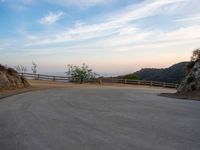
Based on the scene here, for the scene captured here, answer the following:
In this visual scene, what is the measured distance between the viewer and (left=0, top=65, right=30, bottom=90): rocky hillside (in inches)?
1204

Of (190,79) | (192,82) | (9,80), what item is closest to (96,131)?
(192,82)

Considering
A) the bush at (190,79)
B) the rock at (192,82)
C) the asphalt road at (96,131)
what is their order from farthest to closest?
1. the bush at (190,79)
2. the rock at (192,82)
3. the asphalt road at (96,131)

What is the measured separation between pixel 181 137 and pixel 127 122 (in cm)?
273

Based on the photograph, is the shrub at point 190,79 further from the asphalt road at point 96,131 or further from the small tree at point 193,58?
the asphalt road at point 96,131

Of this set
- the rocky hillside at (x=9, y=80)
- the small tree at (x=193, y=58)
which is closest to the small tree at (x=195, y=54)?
the small tree at (x=193, y=58)

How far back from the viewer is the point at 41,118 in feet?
37.4

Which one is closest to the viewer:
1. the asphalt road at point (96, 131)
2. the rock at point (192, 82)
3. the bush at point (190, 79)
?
the asphalt road at point (96, 131)

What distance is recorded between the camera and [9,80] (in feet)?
105

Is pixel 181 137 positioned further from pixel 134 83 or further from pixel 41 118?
pixel 134 83

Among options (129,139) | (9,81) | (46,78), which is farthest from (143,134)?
(46,78)

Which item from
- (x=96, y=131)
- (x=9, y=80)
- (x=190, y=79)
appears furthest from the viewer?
(x=9, y=80)

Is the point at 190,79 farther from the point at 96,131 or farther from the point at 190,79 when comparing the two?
the point at 96,131

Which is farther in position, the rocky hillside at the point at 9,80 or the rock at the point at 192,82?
the rocky hillside at the point at 9,80

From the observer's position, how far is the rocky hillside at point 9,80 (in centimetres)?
3058
